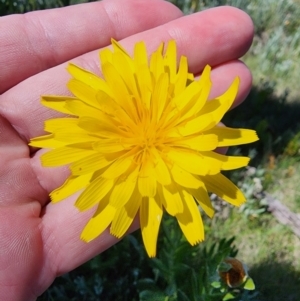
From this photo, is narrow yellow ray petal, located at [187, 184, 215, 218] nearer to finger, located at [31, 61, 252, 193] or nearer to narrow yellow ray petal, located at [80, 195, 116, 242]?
narrow yellow ray petal, located at [80, 195, 116, 242]

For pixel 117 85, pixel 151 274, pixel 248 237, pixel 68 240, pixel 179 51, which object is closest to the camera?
pixel 117 85

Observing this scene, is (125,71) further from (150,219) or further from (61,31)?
(61,31)

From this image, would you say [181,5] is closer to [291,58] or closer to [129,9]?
[291,58]

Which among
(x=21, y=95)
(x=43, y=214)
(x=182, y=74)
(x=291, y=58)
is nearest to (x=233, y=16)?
(x=182, y=74)

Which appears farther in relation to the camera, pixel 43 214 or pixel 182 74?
pixel 43 214

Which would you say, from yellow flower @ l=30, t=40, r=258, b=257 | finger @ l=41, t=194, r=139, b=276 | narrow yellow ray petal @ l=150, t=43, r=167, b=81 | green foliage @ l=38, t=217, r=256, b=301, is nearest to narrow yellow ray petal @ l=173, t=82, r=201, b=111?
yellow flower @ l=30, t=40, r=258, b=257

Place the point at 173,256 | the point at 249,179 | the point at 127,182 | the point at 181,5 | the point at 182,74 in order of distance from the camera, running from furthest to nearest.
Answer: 1. the point at 181,5
2. the point at 249,179
3. the point at 173,256
4. the point at 182,74
5. the point at 127,182

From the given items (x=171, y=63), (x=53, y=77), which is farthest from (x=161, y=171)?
(x=53, y=77)
